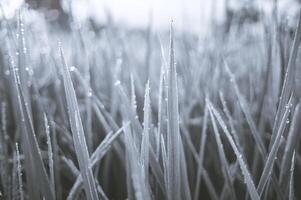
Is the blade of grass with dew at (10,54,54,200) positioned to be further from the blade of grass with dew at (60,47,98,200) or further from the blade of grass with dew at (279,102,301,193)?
the blade of grass with dew at (279,102,301,193)

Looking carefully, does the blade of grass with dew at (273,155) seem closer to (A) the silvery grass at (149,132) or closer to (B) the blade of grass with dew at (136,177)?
(A) the silvery grass at (149,132)

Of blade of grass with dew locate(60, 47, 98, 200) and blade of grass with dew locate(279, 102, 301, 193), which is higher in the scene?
blade of grass with dew locate(60, 47, 98, 200)

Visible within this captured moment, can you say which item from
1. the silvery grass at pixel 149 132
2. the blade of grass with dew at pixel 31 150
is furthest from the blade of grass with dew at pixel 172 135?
the blade of grass with dew at pixel 31 150

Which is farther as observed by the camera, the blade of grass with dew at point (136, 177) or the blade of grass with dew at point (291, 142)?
the blade of grass with dew at point (291, 142)

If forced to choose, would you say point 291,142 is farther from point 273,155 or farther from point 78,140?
point 78,140

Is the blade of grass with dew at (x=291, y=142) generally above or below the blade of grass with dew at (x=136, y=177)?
below

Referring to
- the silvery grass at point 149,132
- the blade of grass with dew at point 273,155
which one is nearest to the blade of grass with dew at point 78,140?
the silvery grass at point 149,132

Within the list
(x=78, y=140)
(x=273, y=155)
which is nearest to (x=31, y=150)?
(x=78, y=140)

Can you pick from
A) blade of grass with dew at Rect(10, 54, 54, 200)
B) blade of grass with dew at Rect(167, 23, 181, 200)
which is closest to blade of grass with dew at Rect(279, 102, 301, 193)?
blade of grass with dew at Rect(167, 23, 181, 200)
